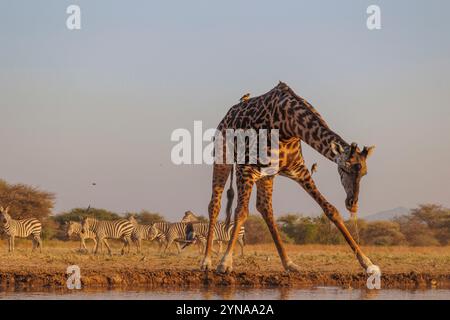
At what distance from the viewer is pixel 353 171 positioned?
32.7 ft

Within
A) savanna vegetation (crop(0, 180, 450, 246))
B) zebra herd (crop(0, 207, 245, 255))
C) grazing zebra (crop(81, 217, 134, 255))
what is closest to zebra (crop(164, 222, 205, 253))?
zebra herd (crop(0, 207, 245, 255))

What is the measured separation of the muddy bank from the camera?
10492 millimetres

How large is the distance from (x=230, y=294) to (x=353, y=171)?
1.96 m

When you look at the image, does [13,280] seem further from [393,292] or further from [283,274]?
[393,292]

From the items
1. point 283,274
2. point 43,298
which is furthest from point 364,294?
point 43,298

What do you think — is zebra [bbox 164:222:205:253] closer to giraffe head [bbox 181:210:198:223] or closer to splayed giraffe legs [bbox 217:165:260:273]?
giraffe head [bbox 181:210:198:223]

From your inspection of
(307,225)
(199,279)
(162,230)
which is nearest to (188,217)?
(162,230)

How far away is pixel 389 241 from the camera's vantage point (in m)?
28.2

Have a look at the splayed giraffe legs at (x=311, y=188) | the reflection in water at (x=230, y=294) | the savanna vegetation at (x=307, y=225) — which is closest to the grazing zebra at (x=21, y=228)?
the savanna vegetation at (x=307, y=225)

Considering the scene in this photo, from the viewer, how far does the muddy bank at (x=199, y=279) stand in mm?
10492

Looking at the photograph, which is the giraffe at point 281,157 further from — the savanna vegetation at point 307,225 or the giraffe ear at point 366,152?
the savanna vegetation at point 307,225

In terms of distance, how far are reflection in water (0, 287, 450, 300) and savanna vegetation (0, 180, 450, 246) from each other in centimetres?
1578
